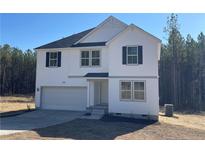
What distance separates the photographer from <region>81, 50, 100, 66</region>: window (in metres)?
19.7

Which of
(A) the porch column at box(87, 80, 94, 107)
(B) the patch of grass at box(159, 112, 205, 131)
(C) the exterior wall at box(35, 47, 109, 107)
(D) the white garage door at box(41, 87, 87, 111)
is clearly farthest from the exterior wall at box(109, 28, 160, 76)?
(D) the white garage door at box(41, 87, 87, 111)

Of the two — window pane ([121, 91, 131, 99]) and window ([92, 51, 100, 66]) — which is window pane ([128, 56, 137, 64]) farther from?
window ([92, 51, 100, 66])

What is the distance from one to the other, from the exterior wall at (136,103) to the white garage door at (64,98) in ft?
11.2

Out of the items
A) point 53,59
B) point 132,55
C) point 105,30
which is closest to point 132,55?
point 132,55

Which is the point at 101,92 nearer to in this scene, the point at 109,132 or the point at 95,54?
the point at 95,54

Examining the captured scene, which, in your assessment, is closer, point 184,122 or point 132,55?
point 184,122

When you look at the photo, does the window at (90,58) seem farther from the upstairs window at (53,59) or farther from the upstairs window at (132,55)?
the upstairs window at (132,55)

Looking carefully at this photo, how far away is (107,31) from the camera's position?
835 inches

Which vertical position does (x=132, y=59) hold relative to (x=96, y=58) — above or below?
below

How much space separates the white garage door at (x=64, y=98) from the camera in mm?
20141

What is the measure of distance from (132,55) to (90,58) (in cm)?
419

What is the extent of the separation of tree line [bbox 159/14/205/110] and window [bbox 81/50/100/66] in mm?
17268

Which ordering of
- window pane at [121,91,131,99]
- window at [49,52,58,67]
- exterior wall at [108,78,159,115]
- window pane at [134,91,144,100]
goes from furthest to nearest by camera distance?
1. window at [49,52,58,67]
2. window pane at [121,91,131,99]
3. window pane at [134,91,144,100]
4. exterior wall at [108,78,159,115]
